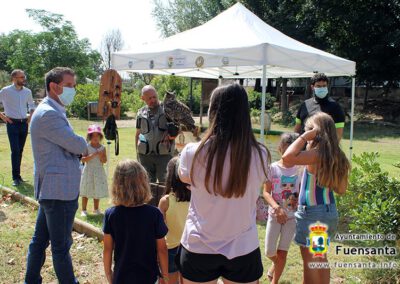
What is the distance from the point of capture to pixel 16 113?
22.6 feet

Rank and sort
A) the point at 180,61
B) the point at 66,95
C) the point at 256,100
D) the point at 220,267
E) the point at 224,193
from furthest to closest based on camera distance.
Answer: the point at 256,100, the point at 180,61, the point at 66,95, the point at 220,267, the point at 224,193

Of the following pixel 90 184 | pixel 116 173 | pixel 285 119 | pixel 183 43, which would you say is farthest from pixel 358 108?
pixel 116 173

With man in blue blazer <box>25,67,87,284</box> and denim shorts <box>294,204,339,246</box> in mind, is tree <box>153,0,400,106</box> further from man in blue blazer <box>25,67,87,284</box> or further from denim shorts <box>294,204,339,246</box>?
man in blue blazer <box>25,67,87,284</box>

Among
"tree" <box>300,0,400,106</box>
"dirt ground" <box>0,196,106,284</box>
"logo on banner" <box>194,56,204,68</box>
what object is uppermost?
"tree" <box>300,0,400,106</box>

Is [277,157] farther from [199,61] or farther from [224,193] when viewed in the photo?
[224,193]

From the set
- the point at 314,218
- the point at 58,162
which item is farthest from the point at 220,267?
the point at 58,162

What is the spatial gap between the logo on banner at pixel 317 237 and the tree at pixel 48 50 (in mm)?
30852

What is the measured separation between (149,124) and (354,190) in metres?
2.54

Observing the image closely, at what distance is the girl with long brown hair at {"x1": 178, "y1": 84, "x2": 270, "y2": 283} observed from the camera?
1.98 meters

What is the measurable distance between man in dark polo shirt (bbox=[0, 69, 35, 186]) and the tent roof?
170 cm

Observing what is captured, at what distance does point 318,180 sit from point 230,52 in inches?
121

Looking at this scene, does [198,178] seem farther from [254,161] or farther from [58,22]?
[58,22]

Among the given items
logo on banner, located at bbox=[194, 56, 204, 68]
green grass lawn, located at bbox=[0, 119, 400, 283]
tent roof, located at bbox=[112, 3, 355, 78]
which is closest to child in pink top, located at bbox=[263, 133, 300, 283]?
green grass lawn, located at bbox=[0, 119, 400, 283]

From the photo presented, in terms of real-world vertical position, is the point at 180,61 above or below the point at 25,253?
above
